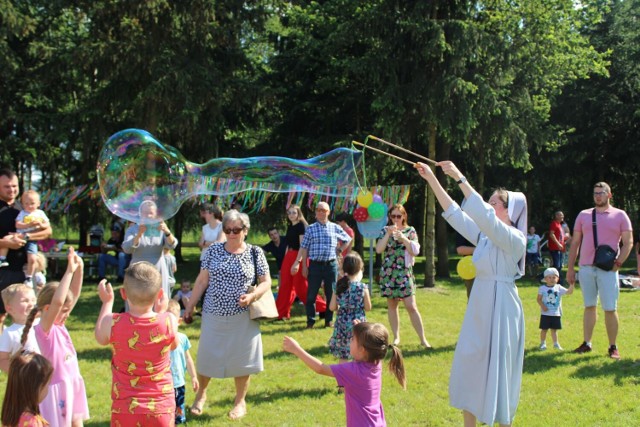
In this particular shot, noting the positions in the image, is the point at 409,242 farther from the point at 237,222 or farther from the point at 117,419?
the point at 117,419

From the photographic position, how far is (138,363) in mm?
3561

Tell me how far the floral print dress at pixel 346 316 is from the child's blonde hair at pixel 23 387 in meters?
3.55

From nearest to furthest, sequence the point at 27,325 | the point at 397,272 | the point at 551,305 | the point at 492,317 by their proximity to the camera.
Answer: the point at 27,325
the point at 492,317
the point at 397,272
the point at 551,305

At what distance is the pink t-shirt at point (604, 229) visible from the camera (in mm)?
7520

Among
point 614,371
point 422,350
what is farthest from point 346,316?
point 614,371

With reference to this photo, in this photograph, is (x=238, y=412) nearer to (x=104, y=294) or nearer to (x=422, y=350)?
(x=104, y=294)

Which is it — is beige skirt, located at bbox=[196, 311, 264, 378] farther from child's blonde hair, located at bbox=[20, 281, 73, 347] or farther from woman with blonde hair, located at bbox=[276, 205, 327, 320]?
woman with blonde hair, located at bbox=[276, 205, 327, 320]

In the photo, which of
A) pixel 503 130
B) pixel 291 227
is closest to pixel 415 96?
pixel 503 130

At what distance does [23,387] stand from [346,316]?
147 inches

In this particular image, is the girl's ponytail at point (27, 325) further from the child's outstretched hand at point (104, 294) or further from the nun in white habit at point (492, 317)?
the nun in white habit at point (492, 317)

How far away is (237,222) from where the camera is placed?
17.7ft

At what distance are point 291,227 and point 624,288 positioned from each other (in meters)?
9.88

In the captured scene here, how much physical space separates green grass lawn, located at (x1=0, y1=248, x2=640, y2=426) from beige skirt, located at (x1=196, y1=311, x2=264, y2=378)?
453 mm

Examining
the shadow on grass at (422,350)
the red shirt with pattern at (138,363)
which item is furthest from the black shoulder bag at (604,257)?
the red shirt with pattern at (138,363)
